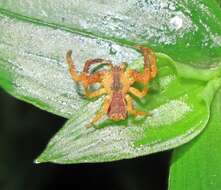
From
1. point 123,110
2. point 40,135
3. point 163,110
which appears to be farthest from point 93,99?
point 40,135

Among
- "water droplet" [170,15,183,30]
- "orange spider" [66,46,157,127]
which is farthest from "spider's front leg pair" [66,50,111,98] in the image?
"water droplet" [170,15,183,30]

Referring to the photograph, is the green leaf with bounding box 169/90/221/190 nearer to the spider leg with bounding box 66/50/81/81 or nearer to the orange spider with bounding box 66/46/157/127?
the orange spider with bounding box 66/46/157/127

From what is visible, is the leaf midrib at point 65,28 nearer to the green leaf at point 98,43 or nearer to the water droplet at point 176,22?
the green leaf at point 98,43

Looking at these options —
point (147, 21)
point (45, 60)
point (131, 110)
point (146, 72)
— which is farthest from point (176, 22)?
point (45, 60)

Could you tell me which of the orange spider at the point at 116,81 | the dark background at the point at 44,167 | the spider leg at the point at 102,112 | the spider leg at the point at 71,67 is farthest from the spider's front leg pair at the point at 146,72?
the dark background at the point at 44,167

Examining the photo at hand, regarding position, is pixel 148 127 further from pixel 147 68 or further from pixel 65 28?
pixel 65 28

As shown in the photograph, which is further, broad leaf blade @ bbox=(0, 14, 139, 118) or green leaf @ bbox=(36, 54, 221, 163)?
broad leaf blade @ bbox=(0, 14, 139, 118)

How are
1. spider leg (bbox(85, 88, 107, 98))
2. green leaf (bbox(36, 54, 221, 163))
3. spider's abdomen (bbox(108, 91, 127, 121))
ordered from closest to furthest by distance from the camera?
1. green leaf (bbox(36, 54, 221, 163))
2. spider's abdomen (bbox(108, 91, 127, 121))
3. spider leg (bbox(85, 88, 107, 98))

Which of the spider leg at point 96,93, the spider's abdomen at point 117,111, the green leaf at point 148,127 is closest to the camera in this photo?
the green leaf at point 148,127
